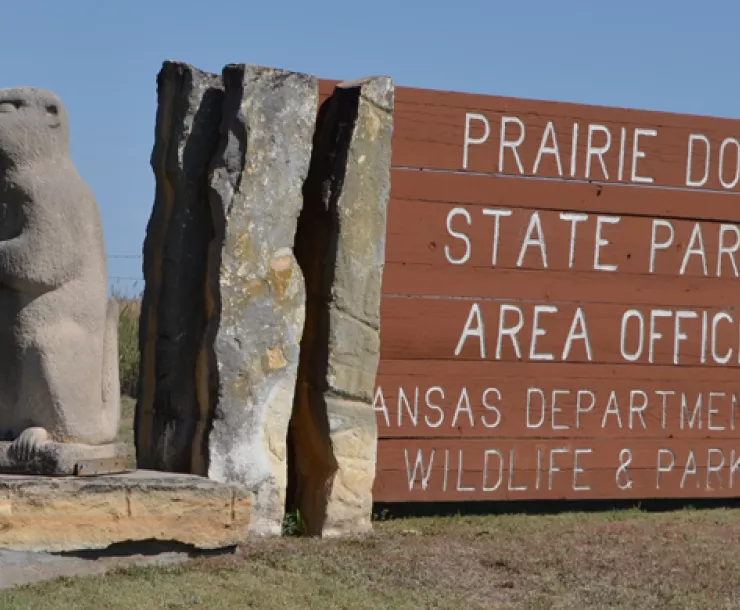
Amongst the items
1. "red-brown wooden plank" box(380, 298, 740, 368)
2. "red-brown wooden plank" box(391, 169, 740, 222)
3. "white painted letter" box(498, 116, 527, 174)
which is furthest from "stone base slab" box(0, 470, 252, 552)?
"white painted letter" box(498, 116, 527, 174)

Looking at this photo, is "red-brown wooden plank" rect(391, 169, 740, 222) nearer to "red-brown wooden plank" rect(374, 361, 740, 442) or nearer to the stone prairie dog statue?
"red-brown wooden plank" rect(374, 361, 740, 442)

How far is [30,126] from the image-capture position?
20.8ft

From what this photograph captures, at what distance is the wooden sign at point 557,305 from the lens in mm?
8016

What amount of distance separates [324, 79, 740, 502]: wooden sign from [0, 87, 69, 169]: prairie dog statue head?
2095 mm

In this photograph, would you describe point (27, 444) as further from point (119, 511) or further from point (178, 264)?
point (178, 264)

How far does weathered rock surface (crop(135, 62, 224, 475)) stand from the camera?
23.6 ft

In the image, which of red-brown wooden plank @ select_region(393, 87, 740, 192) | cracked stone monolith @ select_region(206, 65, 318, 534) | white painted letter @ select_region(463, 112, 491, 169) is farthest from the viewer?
white painted letter @ select_region(463, 112, 491, 169)

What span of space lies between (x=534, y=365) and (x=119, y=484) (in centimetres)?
288

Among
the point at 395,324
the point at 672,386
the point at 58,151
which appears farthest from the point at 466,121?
the point at 58,151

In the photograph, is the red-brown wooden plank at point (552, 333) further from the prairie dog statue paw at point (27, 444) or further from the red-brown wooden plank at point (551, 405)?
the prairie dog statue paw at point (27, 444)

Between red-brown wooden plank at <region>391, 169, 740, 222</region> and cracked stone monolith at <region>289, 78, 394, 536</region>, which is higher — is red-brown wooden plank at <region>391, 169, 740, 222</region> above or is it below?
above

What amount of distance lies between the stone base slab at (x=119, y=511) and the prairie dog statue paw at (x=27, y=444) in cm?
11

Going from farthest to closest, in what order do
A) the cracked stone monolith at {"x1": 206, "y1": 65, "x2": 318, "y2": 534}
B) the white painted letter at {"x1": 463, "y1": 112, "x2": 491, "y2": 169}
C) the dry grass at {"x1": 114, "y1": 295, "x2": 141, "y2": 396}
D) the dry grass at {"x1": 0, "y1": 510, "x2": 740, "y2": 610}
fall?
the dry grass at {"x1": 114, "y1": 295, "x2": 141, "y2": 396} → the white painted letter at {"x1": 463, "y1": 112, "x2": 491, "y2": 169} → the cracked stone monolith at {"x1": 206, "y1": 65, "x2": 318, "y2": 534} → the dry grass at {"x1": 0, "y1": 510, "x2": 740, "y2": 610}

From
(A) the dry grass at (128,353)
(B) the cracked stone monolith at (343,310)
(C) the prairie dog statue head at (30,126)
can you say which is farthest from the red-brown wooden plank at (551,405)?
(A) the dry grass at (128,353)
